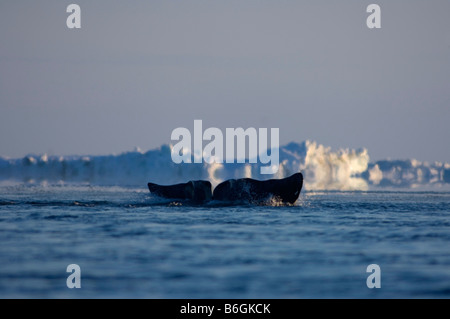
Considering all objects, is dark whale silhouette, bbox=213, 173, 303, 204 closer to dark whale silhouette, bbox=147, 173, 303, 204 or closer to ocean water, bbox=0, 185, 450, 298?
dark whale silhouette, bbox=147, 173, 303, 204

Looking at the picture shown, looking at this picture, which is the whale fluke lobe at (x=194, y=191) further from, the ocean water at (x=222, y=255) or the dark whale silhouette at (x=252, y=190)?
the ocean water at (x=222, y=255)

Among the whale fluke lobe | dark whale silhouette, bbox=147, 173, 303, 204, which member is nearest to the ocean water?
dark whale silhouette, bbox=147, 173, 303, 204

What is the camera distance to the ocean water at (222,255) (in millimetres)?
15659

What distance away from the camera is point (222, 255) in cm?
2061

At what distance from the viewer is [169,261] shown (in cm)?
1939

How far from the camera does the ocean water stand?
51.4 ft

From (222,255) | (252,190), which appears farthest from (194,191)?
(222,255)

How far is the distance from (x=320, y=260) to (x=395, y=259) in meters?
2.21

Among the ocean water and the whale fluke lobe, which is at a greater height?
the whale fluke lobe

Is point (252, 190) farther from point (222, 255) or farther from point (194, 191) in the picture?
point (222, 255)

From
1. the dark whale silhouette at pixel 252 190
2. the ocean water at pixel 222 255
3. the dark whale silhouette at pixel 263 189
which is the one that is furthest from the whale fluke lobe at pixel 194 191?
the ocean water at pixel 222 255

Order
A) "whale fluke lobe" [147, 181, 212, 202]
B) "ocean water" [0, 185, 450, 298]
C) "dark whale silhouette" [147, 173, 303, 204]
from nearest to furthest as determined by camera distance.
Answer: "ocean water" [0, 185, 450, 298]
"dark whale silhouette" [147, 173, 303, 204]
"whale fluke lobe" [147, 181, 212, 202]
